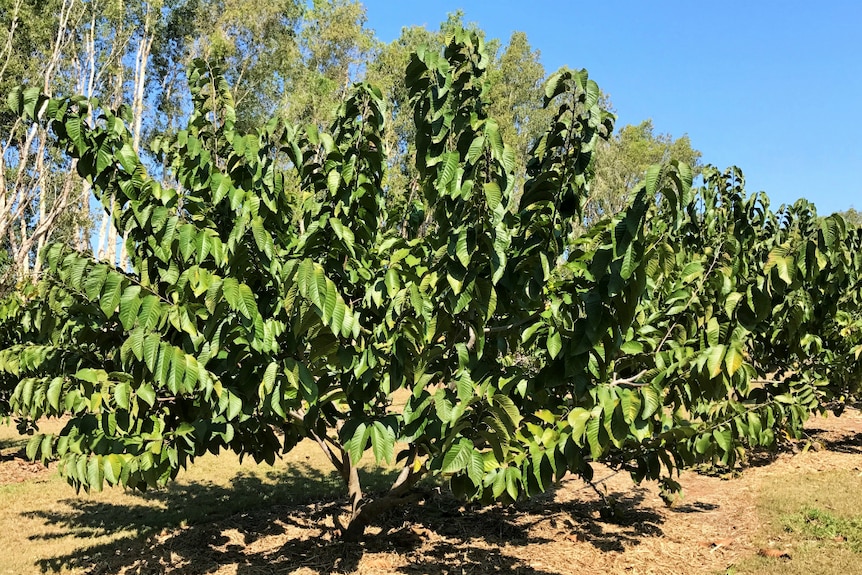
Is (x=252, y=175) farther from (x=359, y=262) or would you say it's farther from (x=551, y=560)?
(x=551, y=560)

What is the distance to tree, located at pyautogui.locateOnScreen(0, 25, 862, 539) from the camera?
238cm

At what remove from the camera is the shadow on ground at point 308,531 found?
17.2ft

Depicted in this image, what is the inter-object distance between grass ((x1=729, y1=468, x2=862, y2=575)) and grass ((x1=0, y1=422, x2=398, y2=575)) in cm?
503

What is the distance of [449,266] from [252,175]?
3.93 ft

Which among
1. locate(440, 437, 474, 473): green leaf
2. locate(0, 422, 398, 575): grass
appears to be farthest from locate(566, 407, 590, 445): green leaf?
locate(0, 422, 398, 575): grass

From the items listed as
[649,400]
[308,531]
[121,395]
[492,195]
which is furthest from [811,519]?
[121,395]

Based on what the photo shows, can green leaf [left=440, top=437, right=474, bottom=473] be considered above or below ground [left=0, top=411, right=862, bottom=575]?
above

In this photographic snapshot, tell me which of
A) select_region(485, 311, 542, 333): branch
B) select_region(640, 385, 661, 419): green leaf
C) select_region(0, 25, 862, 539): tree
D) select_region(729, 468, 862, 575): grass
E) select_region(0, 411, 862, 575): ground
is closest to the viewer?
select_region(640, 385, 661, 419): green leaf

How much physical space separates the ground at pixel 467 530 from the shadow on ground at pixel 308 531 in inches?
0.8

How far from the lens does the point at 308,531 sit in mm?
6270

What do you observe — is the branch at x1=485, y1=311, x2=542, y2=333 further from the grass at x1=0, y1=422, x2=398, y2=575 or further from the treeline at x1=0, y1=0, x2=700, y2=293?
the treeline at x1=0, y1=0, x2=700, y2=293

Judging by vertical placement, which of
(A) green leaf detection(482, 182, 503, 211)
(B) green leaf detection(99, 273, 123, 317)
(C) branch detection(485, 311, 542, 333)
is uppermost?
(A) green leaf detection(482, 182, 503, 211)

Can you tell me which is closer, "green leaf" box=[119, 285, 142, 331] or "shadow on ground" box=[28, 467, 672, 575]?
"green leaf" box=[119, 285, 142, 331]

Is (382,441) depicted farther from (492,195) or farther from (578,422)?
(492,195)
